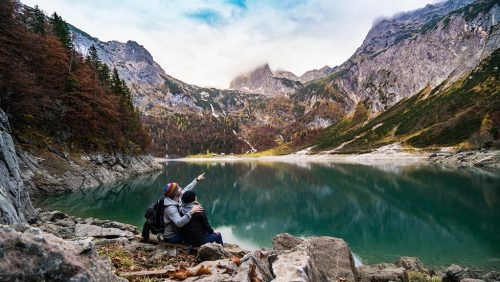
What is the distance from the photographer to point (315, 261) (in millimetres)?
8172

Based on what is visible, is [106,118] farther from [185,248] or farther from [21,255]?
[21,255]

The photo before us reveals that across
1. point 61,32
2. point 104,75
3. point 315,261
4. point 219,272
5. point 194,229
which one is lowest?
point 194,229

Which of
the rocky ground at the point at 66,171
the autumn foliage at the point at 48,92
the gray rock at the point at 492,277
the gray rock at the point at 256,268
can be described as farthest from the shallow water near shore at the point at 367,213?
the gray rock at the point at 256,268

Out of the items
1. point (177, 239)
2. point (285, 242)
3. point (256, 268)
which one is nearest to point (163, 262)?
point (177, 239)

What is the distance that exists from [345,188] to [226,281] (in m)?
61.7

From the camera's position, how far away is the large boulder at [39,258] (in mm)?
4402

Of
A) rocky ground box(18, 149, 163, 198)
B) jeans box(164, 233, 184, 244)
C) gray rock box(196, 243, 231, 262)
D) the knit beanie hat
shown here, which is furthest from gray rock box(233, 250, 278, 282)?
rocky ground box(18, 149, 163, 198)

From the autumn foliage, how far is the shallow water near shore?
12691mm

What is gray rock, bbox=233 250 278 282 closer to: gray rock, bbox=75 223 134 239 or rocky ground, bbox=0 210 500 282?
rocky ground, bbox=0 210 500 282

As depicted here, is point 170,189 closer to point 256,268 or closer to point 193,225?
point 193,225

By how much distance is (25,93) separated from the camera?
45.8m

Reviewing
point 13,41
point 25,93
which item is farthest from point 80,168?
point 13,41

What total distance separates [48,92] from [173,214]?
54.0 metres

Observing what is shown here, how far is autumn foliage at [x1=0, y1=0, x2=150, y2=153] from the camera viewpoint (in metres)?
45.2
